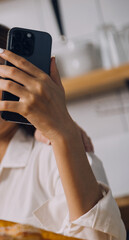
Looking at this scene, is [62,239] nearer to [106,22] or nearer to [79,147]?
[79,147]

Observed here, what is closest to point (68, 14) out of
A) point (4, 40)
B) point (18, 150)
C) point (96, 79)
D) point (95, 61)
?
point (95, 61)

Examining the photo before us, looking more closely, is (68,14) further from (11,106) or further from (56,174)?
(11,106)

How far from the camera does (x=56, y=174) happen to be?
0.59 meters

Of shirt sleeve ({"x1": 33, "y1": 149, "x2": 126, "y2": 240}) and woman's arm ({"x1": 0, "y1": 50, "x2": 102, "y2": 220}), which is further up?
woman's arm ({"x1": 0, "y1": 50, "x2": 102, "y2": 220})

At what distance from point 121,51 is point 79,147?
3.47 ft

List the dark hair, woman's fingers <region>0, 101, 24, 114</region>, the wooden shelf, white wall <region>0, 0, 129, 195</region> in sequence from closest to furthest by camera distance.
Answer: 1. woman's fingers <region>0, 101, 24, 114</region>
2. the dark hair
3. the wooden shelf
4. white wall <region>0, 0, 129, 195</region>

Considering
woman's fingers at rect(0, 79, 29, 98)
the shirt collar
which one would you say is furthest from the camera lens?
the shirt collar

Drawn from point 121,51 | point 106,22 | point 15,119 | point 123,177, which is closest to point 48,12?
point 106,22

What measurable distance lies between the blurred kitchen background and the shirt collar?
0.57 m

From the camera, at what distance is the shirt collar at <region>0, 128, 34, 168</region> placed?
67 cm

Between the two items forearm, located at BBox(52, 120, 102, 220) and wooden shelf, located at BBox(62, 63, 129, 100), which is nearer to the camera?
forearm, located at BBox(52, 120, 102, 220)

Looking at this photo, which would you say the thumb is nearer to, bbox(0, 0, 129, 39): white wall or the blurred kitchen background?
the blurred kitchen background

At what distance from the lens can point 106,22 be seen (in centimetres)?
146

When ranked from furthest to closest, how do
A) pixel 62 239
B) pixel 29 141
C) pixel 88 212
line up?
pixel 29 141 < pixel 88 212 < pixel 62 239
